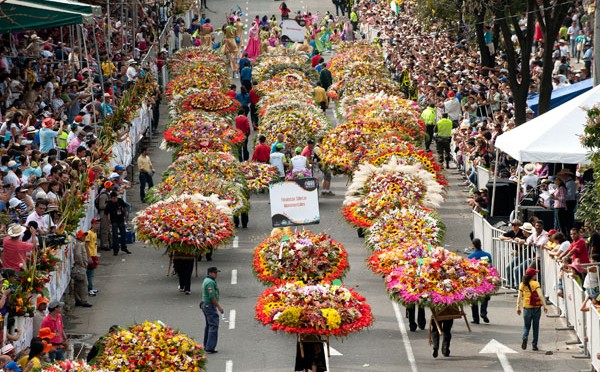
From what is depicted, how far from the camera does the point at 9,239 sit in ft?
75.2

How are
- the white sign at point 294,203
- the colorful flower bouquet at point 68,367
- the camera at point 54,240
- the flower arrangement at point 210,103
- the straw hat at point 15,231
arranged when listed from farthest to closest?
the flower arrangement at point 210,103 < the white sign at point 294,203 < the camera at point 54,240 < the straw hat at point 15,231 < the colorful flower bouquet at point 68,367

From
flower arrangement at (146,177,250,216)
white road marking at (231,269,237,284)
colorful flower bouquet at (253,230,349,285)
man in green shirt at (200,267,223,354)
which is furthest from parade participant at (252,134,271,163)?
man in green shirt at (200,267,223,354)

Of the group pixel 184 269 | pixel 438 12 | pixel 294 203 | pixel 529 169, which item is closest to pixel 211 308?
pixel 184 269

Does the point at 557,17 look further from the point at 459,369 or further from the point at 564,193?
the point at 459,369

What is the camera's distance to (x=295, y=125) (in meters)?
37.1

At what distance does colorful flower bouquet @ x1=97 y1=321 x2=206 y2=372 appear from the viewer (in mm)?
18922

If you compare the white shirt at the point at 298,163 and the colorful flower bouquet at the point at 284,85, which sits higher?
the colorful flower bouquet at the point at 284,85

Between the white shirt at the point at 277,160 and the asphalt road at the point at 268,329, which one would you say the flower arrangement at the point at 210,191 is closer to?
the asphalt road at the point at 268,329

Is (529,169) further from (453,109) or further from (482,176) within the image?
(453,109)

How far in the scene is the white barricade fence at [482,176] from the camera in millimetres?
33062

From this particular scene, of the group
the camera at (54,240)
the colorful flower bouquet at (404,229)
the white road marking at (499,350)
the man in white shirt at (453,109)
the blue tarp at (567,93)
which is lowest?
the white road marking at (499,350)

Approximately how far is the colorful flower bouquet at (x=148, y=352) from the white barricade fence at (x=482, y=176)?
14759 mm

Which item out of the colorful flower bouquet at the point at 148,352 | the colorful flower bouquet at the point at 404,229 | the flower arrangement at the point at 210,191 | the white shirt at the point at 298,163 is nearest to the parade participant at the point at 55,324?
the colorful flower bouquet at the point at 148,352

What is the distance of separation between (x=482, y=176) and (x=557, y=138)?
19.8ft
